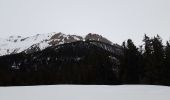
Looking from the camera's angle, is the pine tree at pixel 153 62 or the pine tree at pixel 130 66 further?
the pine tree at pixel 130 66

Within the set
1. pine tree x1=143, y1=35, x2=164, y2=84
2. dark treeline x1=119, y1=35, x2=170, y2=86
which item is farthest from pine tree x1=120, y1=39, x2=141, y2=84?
pine tree x1=143, y1=35, x2=164, y2=84

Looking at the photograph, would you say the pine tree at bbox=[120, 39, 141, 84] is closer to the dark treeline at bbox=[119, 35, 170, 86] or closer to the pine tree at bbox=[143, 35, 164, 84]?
the dark treeline at bbox=[119, 35, 170, 86]

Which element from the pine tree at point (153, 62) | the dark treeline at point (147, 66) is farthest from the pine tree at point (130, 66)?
the pine tree at point (153, 62)

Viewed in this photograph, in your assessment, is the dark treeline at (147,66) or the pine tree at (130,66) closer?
the dark treeline at (147,66)

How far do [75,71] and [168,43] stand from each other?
2894 centimetres

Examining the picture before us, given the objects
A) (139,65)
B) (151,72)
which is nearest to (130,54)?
(139,65)

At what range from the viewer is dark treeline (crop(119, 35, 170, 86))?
46688mm

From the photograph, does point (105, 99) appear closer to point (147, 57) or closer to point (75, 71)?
point (147, 57)

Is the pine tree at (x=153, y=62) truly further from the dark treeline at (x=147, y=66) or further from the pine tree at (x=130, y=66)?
the pine tree at (x=130, y=66)

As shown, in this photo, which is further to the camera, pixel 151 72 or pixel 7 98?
pixel 151 72

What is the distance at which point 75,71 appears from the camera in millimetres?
72000

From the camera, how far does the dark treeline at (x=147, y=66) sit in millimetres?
46688

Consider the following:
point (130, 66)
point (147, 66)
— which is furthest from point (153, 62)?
point (130, 66)

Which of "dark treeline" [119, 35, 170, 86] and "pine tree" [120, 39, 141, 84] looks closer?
"dark treeline" [119, 35, 170, 86]
